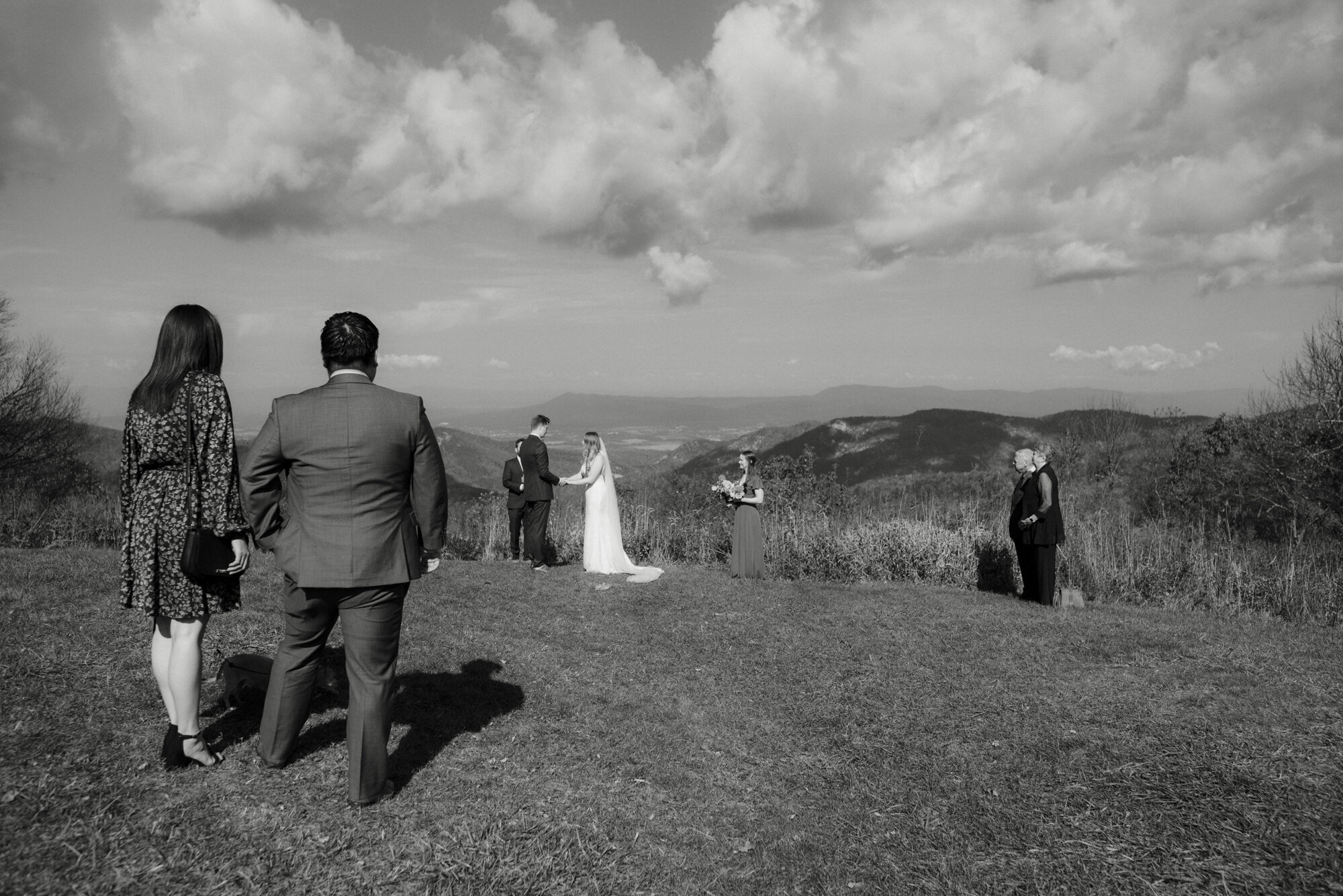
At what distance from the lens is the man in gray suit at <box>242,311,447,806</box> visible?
3660mm

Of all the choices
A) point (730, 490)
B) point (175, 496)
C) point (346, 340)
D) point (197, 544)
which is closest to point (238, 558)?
point (197, 544)

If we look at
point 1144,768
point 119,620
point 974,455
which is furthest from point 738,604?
point 974,455

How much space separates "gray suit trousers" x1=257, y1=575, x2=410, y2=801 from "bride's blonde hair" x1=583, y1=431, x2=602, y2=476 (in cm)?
827

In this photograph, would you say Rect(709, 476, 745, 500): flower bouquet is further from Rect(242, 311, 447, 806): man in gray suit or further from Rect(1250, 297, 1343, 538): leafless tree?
Rect(1250, 297, 1343, 538): leafless tree

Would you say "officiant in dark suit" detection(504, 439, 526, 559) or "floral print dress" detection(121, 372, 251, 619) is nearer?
"floral print dress" detection(121, 372, 251, 619)

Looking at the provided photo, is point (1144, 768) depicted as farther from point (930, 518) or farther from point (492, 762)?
point (930, 518)

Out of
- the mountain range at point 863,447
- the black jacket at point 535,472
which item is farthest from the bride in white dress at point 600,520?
the mountain range at point 863,447

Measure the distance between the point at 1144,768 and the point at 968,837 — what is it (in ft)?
5.01

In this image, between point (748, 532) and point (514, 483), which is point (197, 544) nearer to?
point (514, 483)

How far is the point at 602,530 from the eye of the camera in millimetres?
11867

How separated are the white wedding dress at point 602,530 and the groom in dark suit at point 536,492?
1.69 ft

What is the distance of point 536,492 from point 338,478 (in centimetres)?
830

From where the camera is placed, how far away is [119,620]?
665 cm

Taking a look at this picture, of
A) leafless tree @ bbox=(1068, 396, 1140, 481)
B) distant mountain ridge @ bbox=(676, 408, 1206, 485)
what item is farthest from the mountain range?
leafless tree @ bbox=(1068, 396, 1140, 481)
